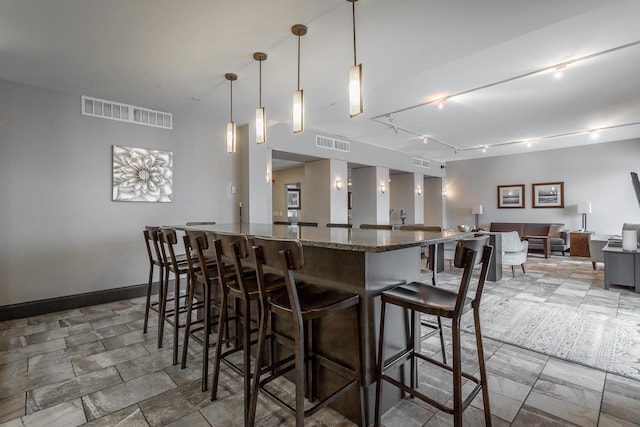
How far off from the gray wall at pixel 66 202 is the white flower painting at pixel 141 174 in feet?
0.30

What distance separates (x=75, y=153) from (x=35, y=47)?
1391 millimetres

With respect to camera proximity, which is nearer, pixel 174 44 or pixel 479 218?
pixel 174 44

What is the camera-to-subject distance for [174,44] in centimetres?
282

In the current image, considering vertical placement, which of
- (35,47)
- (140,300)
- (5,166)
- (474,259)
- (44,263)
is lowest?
(140,300)

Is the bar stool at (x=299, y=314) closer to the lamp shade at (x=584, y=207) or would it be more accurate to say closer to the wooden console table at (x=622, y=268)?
the wooden console table at (x=622, y=268)

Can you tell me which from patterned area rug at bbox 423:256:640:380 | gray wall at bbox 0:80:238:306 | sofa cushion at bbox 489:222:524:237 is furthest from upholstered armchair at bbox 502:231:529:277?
gray wall at bbox 0:80:238:306

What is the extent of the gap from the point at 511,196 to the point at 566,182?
1.34 meters

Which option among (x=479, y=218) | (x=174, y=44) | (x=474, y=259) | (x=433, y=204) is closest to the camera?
(x=474, y=259)

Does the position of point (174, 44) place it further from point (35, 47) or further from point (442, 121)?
point (442, 121)

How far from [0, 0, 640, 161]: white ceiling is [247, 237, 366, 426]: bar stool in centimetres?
199

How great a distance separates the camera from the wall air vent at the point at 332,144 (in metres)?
6.43

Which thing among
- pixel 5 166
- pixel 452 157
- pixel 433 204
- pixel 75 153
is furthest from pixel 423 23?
pixel 433 204

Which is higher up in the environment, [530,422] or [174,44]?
[174,44]

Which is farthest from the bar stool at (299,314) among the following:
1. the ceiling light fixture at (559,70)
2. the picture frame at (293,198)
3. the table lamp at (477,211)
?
the table lamp at (477,211)
